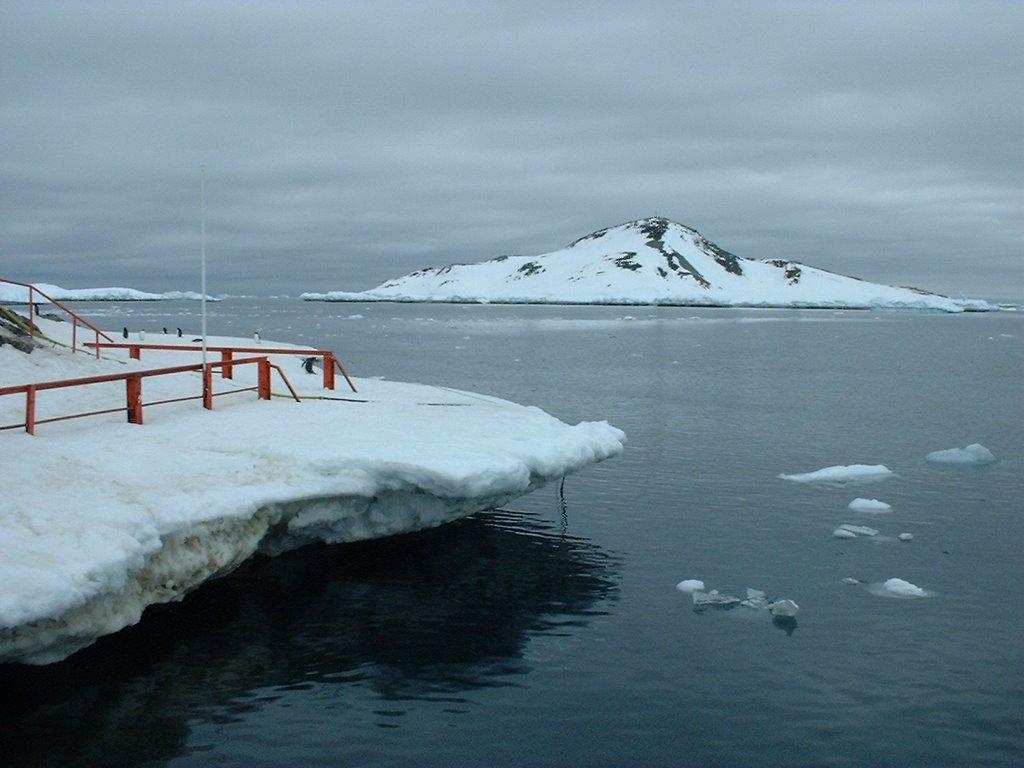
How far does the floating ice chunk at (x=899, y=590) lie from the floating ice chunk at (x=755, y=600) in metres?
2.12

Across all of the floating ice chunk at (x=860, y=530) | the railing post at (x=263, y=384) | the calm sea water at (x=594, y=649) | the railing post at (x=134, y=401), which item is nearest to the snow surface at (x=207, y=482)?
the railing post at (x=263, y=384)

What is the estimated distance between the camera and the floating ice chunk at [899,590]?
614 inches

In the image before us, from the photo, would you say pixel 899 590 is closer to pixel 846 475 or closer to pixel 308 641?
pixel 846 475

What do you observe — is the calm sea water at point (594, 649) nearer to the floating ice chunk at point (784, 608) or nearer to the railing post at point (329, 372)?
the floating ice chunk at point (784, 608)

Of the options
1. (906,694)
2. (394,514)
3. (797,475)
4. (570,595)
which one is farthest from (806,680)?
(797,475)

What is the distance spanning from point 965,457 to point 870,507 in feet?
26.7

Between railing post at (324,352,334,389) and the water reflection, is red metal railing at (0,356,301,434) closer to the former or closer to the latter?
railing post at (324,352,334,389)

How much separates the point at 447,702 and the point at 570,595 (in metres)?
4.49

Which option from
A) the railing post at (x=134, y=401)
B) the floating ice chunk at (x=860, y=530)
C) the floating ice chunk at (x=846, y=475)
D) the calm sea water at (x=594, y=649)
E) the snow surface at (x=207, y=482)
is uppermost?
the railing post at (x=134, y=401)

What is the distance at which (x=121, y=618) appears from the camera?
1188cm

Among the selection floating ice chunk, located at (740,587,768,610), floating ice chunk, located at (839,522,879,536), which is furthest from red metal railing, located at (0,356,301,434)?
floating ice chunk, located at (839,522,879,536)

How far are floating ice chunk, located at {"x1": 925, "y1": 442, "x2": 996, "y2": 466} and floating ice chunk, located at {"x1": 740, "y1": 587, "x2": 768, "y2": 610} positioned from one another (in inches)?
600

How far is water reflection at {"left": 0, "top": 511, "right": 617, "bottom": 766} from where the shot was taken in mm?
11211

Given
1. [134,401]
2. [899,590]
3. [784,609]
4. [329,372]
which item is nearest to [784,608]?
[784,609]
